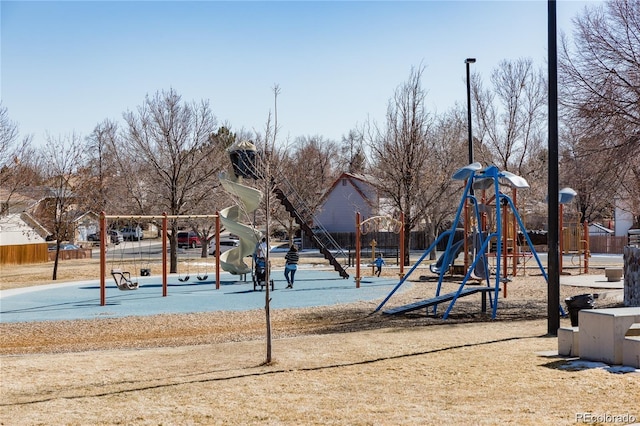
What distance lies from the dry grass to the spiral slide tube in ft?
37.3

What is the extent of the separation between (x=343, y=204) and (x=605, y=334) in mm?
53198

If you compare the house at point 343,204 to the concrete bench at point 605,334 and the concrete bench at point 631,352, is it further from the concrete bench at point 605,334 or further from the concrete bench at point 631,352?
the concrete bench at point 631,352

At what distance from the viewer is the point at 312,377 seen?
9.30 meters

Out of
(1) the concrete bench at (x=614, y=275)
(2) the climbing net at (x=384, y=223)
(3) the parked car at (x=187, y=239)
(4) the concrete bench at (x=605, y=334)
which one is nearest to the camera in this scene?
(4) the concrete bench at (x=605, y=334)

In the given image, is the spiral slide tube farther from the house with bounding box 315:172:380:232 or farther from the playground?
the house with bounding box 315:172:380:232

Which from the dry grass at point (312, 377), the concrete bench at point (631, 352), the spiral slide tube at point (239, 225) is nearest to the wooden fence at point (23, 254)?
the spiral slide tube at point (239, 225)

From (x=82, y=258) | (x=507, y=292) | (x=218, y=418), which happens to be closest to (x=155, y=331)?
(x=218, y=418)

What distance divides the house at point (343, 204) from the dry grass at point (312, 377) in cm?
4438

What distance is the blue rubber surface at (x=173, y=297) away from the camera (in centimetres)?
1977

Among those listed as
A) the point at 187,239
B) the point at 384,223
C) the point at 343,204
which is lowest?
the point at 187,239

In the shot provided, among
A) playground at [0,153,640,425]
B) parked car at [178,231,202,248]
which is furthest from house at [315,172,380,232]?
playground at [0,153,640,425]

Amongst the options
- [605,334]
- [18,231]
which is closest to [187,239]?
[18,231]

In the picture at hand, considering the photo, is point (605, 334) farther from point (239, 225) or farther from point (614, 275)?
point (239, 225)

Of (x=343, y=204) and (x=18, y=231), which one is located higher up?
(x=343, y=204)
